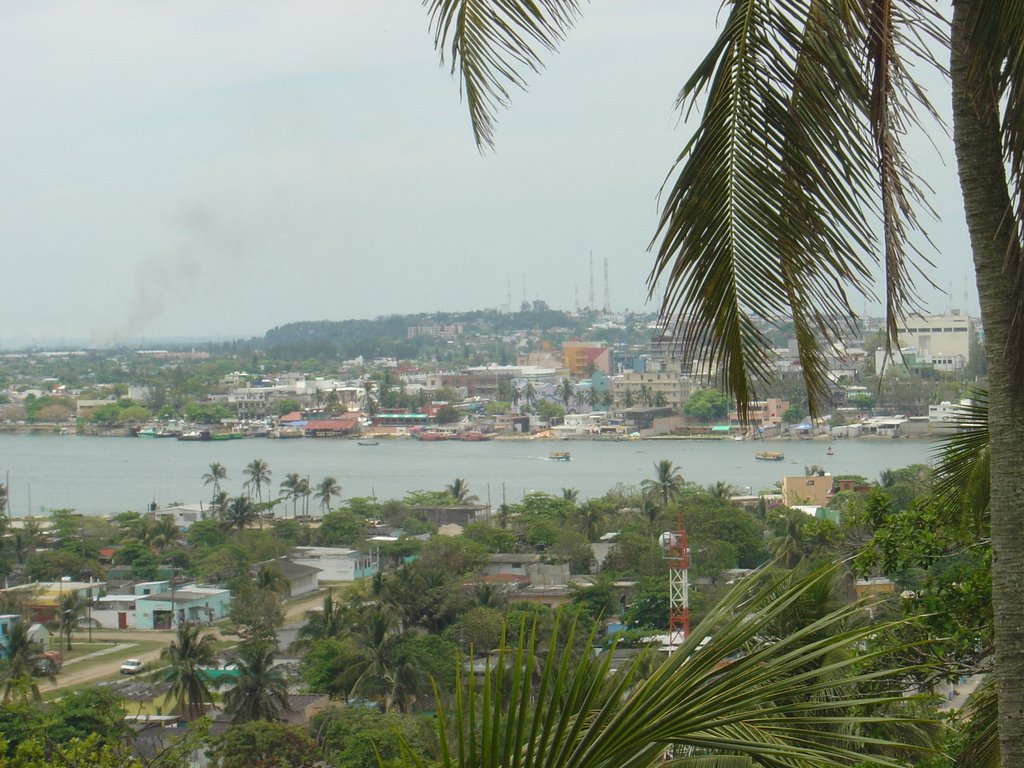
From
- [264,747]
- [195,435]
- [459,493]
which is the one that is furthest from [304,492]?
[195,435]

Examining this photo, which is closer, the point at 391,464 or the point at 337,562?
the point at 337,562

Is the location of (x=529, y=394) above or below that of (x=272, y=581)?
above

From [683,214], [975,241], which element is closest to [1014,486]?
[975,241]

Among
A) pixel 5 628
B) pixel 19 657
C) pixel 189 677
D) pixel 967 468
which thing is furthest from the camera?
pixel 5 628

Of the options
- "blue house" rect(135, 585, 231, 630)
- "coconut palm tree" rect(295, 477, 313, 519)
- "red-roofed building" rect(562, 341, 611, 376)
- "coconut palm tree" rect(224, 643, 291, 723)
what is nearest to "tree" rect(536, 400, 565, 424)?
"red-roofed building" rect(562, 341, 611, 376)

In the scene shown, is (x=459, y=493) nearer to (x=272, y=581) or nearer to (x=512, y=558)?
(x=512, y=558)

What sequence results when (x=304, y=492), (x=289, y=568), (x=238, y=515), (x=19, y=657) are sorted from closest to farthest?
(x=19, y=657), (x=289, y=568), (x=238, y=515), (x=304, y=492)

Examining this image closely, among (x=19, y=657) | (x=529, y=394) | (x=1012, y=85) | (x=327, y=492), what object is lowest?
(x=327, y=492)
